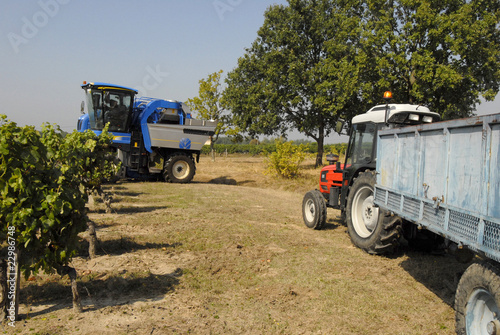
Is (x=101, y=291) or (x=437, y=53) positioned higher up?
(x=437, y=53)

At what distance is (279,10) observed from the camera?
28844 millimetres

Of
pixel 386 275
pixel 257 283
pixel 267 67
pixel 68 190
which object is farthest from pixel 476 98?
pixel 68 190

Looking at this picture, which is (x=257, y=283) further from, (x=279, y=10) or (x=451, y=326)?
(x=279, y=10)

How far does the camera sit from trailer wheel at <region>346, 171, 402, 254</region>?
562 cm

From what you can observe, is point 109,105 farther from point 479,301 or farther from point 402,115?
point 479,301

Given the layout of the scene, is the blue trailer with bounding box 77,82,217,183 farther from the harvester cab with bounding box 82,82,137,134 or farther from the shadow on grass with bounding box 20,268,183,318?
the shadow on grass with bounding box 20,268,183,318

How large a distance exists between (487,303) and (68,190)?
13.6ft

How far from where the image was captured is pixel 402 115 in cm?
659

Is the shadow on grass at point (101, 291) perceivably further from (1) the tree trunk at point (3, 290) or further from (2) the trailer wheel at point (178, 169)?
(2) the trailer wheel at point (178, 169)

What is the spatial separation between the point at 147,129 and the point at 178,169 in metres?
2.34

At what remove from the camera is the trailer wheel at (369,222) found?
562 cm

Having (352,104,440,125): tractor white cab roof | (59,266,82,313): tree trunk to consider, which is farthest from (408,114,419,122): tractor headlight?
(59,266,82,313): tree trunk

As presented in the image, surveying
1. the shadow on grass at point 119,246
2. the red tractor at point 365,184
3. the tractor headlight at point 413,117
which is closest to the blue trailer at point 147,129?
the shadow on grass at point 119,246

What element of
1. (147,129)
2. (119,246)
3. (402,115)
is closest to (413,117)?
(402,115)
